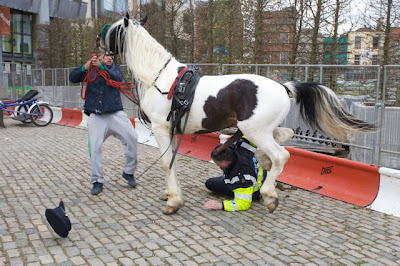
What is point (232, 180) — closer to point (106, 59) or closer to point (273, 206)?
point (273, 206)

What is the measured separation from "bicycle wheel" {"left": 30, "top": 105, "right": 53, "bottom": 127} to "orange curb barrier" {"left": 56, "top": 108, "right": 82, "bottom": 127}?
467 mm

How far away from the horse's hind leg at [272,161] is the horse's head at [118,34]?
212cm

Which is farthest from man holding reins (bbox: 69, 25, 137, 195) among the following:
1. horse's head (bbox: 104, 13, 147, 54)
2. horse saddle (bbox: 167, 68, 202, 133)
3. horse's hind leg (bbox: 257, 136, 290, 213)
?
horse's hind leg (bbox: 257, 136, 290, 213)

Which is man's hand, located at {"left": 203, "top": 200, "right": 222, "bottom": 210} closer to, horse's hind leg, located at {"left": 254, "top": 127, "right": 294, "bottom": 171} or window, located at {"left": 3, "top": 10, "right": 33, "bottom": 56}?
horse's hind leg, located at {"left": 254, "top": 127, "right": 294, "bottom": 171}

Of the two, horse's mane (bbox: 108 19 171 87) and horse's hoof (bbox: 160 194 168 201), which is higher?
horse's mane (bbox: 108 19 171 87)

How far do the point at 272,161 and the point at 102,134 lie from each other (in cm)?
250

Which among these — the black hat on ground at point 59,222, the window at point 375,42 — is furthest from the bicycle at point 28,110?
the window at point 375,42

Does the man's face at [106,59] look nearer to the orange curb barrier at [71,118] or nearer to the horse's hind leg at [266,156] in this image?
the horse's hind leg at [266,156]

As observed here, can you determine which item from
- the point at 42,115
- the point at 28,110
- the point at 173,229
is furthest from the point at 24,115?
the point at 173,229

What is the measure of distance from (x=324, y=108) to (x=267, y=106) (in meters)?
0.75

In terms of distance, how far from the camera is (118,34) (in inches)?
190

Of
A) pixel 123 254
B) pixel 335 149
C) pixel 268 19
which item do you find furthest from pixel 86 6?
pixel 123 254

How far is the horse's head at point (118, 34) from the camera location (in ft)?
15.6

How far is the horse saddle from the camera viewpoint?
4504 mm
